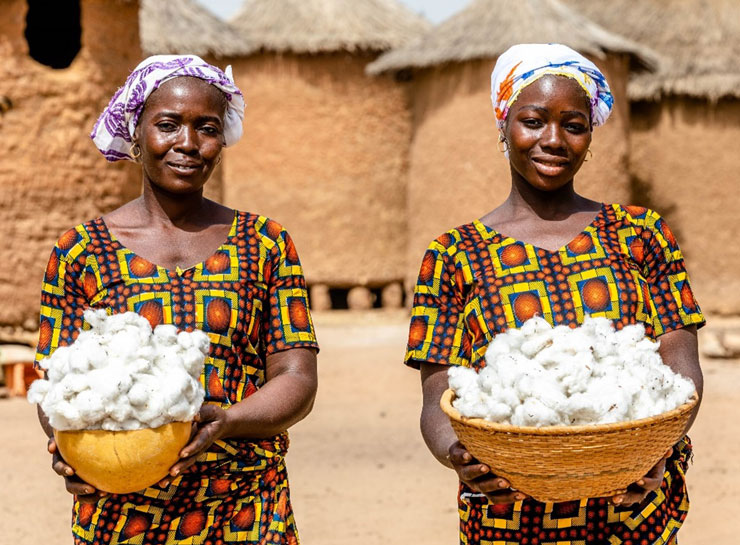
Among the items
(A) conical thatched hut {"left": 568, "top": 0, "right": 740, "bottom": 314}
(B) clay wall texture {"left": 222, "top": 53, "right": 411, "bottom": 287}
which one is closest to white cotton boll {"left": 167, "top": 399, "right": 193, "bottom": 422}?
(B) clay wall texture {"left": 222, "top": 53, "right": 411, "bottom": 287}

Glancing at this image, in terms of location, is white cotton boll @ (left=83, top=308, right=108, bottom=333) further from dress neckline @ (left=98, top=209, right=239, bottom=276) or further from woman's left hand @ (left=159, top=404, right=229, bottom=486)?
woman's left hand @ (left=159, top=404, right=229, bottom=486)

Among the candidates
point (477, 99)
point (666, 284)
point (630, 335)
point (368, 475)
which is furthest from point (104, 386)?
point (477, 99)

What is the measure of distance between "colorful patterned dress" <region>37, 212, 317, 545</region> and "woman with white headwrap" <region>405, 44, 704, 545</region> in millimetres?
333

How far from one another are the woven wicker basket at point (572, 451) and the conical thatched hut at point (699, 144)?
13.3m

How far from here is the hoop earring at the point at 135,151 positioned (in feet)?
7.84

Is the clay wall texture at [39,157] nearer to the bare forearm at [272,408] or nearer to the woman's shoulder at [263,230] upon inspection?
the woman's shoulder at [263,230]

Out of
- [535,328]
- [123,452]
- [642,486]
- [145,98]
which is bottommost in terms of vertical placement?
[642,486]

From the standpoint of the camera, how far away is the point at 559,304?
2219 millimetres

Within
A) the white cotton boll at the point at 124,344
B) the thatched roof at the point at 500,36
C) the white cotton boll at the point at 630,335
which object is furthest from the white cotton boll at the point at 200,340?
the thatched roof at the point at 500,36

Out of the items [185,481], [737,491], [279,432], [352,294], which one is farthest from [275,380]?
[352,294]

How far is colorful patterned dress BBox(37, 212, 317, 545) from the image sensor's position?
2.16 m

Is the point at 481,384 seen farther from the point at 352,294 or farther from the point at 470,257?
the point at 352,294

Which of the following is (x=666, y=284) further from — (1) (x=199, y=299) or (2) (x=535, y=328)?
(1) (x=199, y=299)

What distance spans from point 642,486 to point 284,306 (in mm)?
853
